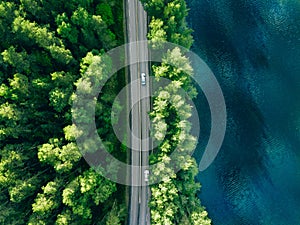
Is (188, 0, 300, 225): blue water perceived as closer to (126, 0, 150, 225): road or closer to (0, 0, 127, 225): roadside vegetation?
(126, 0, 150, 225): road

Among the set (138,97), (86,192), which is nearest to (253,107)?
(138,97)

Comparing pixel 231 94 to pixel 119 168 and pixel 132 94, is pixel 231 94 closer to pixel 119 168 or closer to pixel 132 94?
pixel 132 94

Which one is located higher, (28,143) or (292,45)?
(292,45)

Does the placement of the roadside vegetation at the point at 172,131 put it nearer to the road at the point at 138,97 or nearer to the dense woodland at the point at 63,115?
the dense woodland at the point at 63,115

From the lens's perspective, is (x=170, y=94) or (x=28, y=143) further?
(x=170, y=94)

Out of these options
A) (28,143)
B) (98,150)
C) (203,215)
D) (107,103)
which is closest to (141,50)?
(107,103)

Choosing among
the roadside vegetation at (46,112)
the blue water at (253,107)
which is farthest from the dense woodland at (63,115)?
the blue water at (253,107)

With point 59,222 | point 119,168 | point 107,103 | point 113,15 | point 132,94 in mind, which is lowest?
point 59,222
